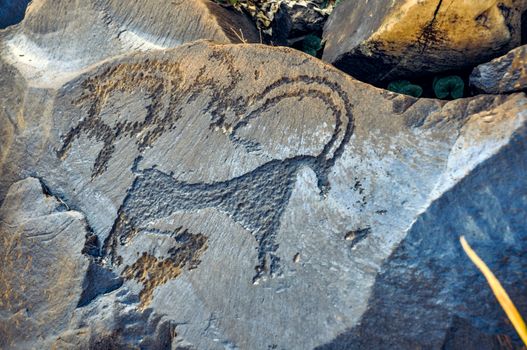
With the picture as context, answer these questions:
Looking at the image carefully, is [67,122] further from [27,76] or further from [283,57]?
[283,57]

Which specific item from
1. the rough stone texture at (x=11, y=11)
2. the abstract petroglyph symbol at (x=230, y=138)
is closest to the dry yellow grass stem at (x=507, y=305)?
the abstract petroglyph symbol at (x=230, y=138)

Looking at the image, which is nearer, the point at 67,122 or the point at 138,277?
the point at 138,277

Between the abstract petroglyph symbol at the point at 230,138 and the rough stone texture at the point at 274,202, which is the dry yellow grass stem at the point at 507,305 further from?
the abstract petroglyph symbol at the point at 230,138

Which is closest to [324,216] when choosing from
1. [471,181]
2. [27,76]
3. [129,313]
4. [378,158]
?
[378,158]

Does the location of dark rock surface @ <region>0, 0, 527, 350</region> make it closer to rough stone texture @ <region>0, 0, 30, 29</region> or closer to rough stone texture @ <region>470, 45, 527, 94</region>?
rough stone texture @ <region>470, 45, 527, 94</region>

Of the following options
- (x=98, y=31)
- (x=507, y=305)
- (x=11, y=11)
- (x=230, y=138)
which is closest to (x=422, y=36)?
(x=230, y=138)

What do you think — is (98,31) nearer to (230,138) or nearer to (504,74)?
(230,138)
